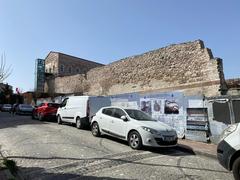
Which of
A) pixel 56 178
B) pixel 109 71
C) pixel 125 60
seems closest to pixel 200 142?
pixel 56 178

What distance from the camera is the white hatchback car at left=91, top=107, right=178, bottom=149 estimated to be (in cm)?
1047

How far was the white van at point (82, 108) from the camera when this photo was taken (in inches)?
630

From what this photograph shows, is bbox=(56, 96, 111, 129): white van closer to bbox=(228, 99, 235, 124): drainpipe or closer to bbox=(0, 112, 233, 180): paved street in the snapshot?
bbox=(0, 112, 233, 180): paved street

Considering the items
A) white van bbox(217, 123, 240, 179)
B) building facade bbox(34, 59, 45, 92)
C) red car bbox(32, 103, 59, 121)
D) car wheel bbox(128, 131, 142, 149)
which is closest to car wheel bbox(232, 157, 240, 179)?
white van bbox(217, 123, 240, 179)

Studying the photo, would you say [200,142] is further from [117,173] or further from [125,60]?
[125,60]

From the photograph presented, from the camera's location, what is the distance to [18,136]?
1290 centimetres

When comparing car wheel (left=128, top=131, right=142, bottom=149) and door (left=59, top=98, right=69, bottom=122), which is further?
door (left=59, top=98, right=69, bottom=122)

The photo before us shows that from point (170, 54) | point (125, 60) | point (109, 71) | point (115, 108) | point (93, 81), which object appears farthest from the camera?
point (93, 81)

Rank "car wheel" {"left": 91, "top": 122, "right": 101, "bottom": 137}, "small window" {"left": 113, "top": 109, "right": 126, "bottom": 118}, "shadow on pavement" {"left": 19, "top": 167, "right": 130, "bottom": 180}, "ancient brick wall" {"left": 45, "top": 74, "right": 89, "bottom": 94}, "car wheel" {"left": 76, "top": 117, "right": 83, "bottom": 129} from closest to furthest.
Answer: "shadow on pavement" {"left": 19, "top": 167, "right": 130, "bottom": 180}, "small window" {"left": 113, "top": 109, "right": 126, "bottom": 118}, "car wheel" {"left": 91, "top": 122, "right": 101, "bottom": 137}, "car wheel" {"left": 76, "top": 117, "right": 83, "bottom": 129}, "ancient brick wall" {"left": 45, "top": 74, "right": 89, "bottom": 94}

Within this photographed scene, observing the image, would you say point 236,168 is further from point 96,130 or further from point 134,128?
point 96,130

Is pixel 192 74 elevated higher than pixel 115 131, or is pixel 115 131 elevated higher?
pixel 192 74

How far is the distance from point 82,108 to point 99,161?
26.8ft

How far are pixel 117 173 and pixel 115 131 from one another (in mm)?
4900

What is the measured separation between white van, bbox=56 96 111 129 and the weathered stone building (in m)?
4.79
